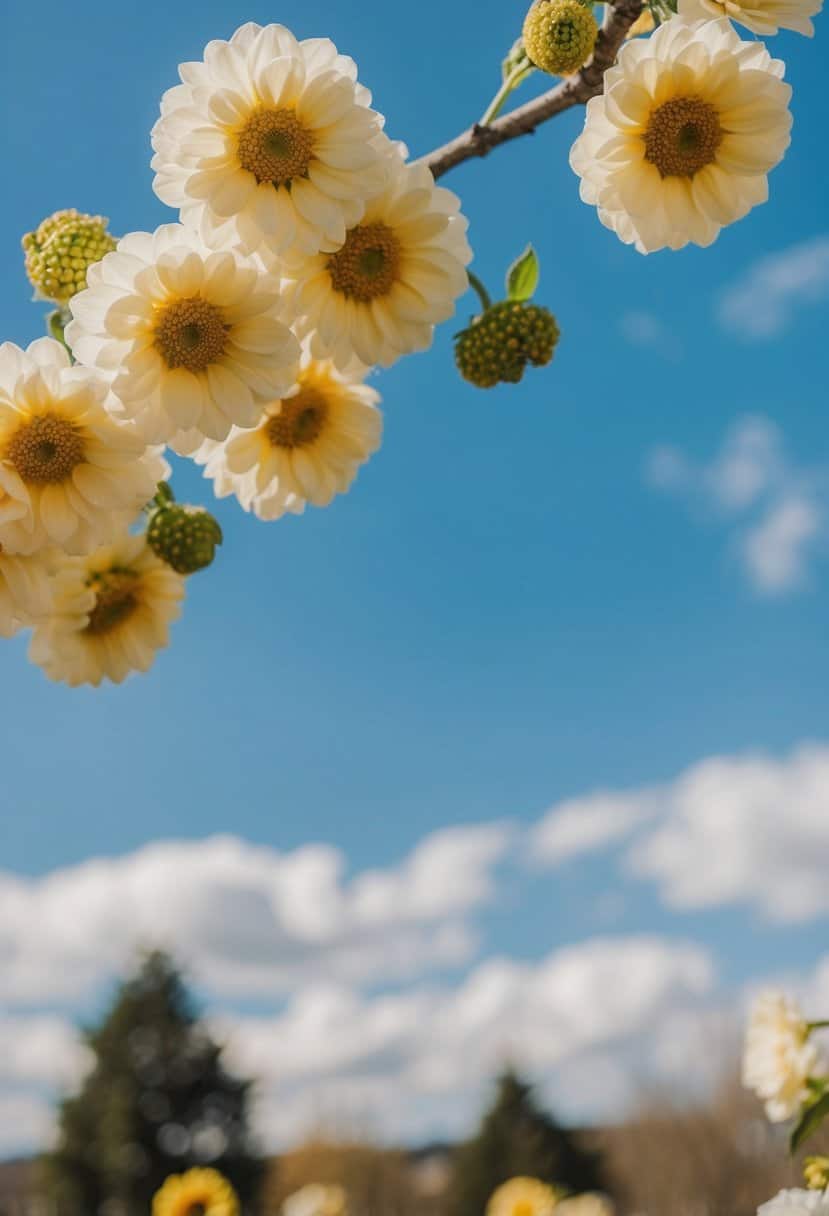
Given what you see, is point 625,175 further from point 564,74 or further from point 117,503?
point 117,503

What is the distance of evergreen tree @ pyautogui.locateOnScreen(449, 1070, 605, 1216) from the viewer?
64.0ft

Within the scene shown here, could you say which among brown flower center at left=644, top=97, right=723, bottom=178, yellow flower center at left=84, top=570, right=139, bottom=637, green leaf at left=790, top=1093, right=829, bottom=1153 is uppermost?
brown flower center at left=644, top=97, right=723, bottom=178

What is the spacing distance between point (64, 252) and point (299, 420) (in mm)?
362

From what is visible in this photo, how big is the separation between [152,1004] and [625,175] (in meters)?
21.1

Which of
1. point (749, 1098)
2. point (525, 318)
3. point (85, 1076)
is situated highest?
point (85, 1076)

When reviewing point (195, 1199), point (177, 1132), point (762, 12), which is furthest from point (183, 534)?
point (177, 1132)

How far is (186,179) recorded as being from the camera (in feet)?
3.96

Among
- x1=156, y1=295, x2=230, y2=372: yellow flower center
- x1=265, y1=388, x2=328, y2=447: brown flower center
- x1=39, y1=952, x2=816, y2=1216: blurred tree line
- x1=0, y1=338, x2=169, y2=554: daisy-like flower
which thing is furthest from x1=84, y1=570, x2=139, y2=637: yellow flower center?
x1=39, y1=952, x2=816, y2=1216: blurred tree line

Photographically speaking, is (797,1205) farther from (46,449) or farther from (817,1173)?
(46,449)

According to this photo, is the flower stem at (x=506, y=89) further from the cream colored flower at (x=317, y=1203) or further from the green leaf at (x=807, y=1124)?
the cream colored flower at (x=317, y=1203)

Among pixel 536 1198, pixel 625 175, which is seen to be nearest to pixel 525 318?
pixel 625 175

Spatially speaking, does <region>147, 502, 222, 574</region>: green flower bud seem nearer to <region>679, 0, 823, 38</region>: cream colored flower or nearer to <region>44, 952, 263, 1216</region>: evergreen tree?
<region>679, 0, 823, 38</region>: cream colored flower

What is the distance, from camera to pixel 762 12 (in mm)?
1219

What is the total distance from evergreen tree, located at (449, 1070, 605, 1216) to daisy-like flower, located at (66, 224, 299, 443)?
1999 centimetres
